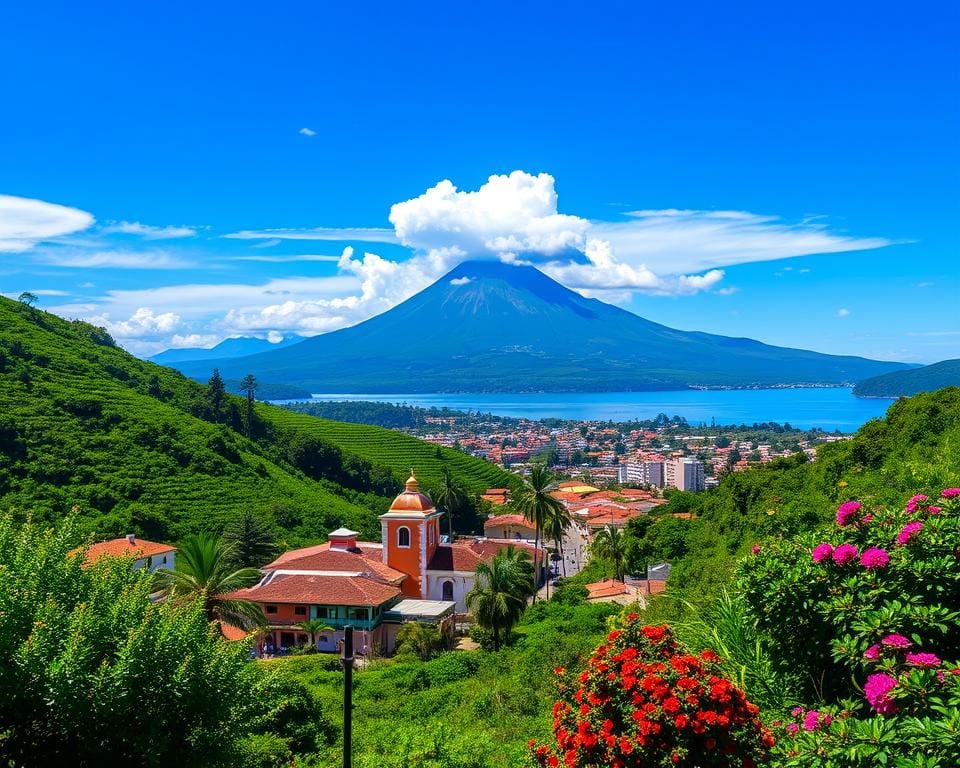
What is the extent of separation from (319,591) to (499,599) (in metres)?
7.85

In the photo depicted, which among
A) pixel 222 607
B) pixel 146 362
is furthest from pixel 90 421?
pixel 222 607

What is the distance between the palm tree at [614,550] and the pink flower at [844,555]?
30521mm

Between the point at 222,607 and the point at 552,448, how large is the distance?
142 meters

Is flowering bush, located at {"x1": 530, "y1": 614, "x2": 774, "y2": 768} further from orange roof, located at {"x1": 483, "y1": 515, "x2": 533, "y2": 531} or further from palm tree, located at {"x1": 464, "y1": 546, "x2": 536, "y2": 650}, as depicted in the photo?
orange roof, located at {"x1": 483, "y1": 515, "x2": 533, "y2": 531}

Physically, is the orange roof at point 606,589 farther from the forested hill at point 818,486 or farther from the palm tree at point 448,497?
the palm tree at point 448,497

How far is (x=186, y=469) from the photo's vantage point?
49562 millimetres

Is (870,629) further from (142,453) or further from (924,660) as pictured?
(142,453)

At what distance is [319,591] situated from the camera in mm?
27781

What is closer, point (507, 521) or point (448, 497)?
point (448, 497)

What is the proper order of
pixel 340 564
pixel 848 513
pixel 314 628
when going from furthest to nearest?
pixel 340 564, pixel 314 628, pixel 848 513

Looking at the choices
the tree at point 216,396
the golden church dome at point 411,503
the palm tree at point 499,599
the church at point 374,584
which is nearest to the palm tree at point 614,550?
the church at point 374,584

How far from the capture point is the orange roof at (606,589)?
30297 mm

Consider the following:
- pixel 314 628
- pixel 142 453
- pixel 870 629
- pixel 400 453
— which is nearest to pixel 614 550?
pixel 314 628

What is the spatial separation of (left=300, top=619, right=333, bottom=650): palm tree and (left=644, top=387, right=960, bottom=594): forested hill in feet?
39.9
